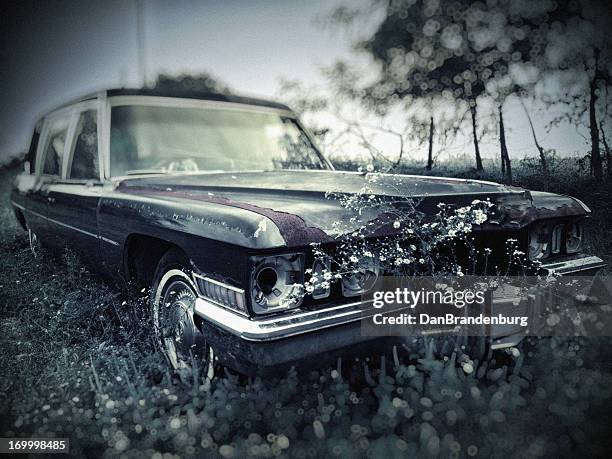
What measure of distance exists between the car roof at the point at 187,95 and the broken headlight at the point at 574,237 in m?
2.28

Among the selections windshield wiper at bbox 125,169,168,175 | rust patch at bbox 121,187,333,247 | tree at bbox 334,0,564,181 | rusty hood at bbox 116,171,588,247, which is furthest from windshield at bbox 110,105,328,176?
rust patch at bbox 121,187,333,247

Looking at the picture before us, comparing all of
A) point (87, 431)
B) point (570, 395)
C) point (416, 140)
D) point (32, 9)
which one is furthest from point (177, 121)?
point (570, 395)

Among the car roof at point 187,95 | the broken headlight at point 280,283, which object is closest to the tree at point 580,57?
the broken headlight at point 280,283

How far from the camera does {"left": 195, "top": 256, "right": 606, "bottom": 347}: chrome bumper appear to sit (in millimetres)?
1798

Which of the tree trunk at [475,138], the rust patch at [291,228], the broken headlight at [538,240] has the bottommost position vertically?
the broken headlight at [538,240]

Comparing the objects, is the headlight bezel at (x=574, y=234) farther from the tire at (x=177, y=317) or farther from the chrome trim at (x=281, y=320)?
the tire at (x=177, y=317)

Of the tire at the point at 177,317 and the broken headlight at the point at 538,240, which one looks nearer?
the tire at the point at 177,317

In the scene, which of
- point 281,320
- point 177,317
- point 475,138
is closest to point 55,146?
point 177,317

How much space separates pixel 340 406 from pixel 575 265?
1.42 m

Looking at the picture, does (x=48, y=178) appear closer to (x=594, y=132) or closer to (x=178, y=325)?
(x=178, y=325)

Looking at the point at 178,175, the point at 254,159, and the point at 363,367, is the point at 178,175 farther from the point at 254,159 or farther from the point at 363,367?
the point at 363,367

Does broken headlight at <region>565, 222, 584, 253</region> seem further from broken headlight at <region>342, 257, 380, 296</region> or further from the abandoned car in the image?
broken headlight at <region>342, 257, 380, 296</region>

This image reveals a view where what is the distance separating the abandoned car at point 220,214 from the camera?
1.88 meters

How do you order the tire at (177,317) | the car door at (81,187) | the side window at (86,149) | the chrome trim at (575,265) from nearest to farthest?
the tire at (177,317), the chrome trim at (575,265), the car door at (81,187), the side window at (86,149)
